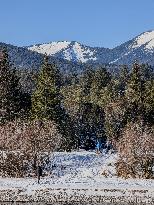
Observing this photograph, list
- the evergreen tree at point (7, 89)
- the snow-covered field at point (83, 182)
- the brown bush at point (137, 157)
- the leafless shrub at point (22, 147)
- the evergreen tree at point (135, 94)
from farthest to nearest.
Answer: the evergreen tree at point (135, 94)
the evergreen tree at point (7, 89)
the leafless shrub at point (22, 147)
the brown bush at point (137, 157)
the snow-covered field at point (83, 182)

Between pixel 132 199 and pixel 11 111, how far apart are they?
35582mm

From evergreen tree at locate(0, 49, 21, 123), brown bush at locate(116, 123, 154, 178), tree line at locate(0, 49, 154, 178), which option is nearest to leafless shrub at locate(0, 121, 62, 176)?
tree line at locate(0, 49, 154, 178)

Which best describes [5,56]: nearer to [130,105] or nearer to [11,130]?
[130,105]

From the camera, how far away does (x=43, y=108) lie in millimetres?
62031

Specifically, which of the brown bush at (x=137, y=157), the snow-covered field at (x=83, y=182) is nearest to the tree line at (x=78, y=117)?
the brown bush at (x=137, y=157)

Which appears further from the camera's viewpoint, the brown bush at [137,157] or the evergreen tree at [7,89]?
the evergreen tree at [7,89]

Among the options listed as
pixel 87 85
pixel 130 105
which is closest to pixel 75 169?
pixel 130 105

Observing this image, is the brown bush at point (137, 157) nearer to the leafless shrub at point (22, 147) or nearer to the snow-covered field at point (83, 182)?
the snow-covered field at point (83, 182)

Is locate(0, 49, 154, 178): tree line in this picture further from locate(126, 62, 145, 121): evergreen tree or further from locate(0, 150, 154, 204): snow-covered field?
locate(0, 150, 154, 204): snow-covered field

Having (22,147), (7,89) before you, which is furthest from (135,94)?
(22,147)

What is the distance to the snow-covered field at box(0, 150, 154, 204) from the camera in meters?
29.2

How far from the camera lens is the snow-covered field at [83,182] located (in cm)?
2916

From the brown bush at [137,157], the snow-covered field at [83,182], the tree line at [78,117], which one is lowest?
the snow-covered field at [83,182]

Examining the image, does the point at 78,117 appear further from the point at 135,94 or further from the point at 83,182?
the point at 83,182
